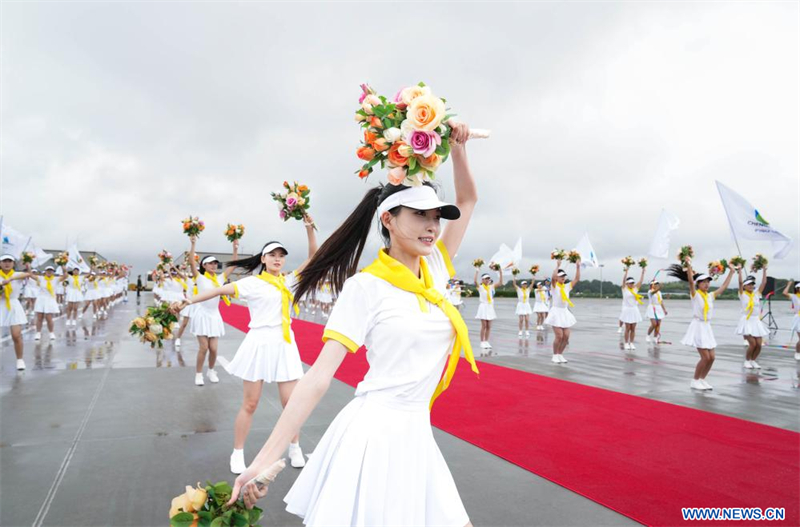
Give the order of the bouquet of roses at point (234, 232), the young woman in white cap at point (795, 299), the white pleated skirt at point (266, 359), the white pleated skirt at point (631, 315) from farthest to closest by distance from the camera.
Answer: the white pleated skirt at point (631, 315), the young woman in white cap at point (795, 299), the bouquet of roses at point (234, 232), the white pleated skirt at point (266, 359)

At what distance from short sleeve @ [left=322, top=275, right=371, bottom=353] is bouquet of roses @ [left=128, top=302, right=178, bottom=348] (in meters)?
4.10

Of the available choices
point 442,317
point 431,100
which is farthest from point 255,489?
point 431,100

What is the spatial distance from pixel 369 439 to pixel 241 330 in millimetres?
15702

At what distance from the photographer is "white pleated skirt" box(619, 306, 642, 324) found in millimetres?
14057

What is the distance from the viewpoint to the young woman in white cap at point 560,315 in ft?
35.2

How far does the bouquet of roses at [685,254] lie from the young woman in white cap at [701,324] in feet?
0.26

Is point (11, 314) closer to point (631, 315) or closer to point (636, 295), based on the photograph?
point (631, 315)

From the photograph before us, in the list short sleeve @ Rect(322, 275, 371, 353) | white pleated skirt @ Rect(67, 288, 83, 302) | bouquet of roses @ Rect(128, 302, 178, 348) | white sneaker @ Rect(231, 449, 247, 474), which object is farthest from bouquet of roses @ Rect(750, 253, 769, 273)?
white pleated skirt @ Rect(67, 288, 83, 302)

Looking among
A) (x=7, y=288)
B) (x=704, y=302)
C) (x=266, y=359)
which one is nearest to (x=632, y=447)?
(x=266, y=359)

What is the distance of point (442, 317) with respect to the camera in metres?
2.04

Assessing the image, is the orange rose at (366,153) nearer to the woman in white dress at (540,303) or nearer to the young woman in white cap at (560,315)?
the young woman in white cap at (560,315)

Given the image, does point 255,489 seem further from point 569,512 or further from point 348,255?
point 569,512

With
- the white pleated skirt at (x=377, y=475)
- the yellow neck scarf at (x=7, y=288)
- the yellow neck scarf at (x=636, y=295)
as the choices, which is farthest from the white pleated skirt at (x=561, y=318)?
the yellow neck scarf at (x=7, y=288)

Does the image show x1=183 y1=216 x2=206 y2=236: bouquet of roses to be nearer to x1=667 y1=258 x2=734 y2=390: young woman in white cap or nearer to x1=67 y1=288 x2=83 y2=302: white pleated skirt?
x1=667 y1=258 x2=734 y2=390: young woman in white cap
